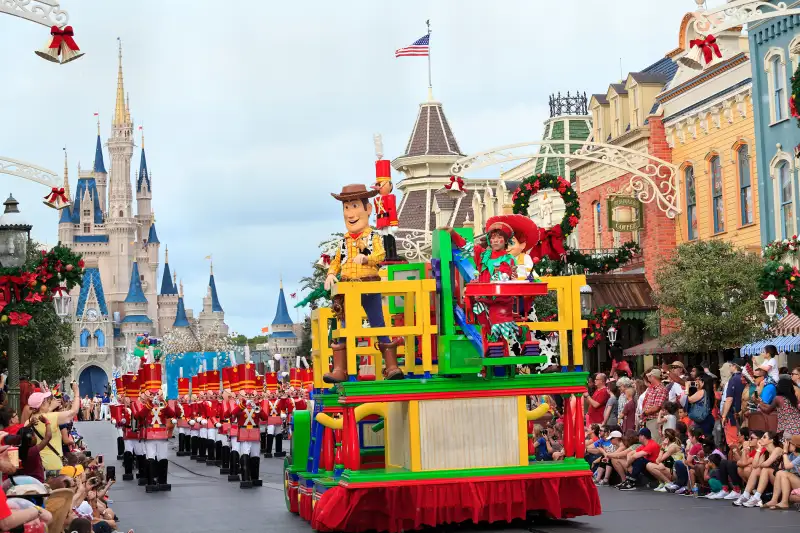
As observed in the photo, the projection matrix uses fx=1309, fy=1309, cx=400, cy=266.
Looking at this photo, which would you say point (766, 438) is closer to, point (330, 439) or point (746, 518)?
point (746, 518)

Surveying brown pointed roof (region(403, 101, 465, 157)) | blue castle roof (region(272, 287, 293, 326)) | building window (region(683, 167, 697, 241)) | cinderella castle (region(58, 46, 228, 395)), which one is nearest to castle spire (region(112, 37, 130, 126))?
cinderella castle (region(58, 46, 228, 395))

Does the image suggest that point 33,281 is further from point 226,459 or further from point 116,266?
point 116,266

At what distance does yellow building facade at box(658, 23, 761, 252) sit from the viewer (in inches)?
1240

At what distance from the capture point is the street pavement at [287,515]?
41.0 ft

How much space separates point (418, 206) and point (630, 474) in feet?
157

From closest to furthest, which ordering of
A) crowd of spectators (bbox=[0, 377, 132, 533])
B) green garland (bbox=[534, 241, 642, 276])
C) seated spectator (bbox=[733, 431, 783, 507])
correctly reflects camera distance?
1. crowd of spectators (bbox=[0, 377, 132, 533])
2. seated spectator (bbox=[733, 431, 783, 507])
3. green garland (bbox=[534, 241, 642, 276])

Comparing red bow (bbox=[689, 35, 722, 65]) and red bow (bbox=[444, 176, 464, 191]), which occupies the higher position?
red bow (bbox=[444, 176, 464, 191])

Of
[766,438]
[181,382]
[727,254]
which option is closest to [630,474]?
[766,438]

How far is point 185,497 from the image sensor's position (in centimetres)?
1911

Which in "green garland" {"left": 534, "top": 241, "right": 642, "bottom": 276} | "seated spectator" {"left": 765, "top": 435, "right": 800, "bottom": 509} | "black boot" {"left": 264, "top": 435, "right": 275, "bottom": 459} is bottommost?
"black boot" {"left": 264, "top": 435, "right": 275, "bottom": 459}

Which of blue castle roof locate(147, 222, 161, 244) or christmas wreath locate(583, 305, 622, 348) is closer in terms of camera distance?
christmas wreath locate(583, 305, 622, 348)

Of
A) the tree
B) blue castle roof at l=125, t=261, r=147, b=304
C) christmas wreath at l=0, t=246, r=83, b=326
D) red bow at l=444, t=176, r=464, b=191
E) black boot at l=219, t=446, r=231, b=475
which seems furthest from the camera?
blue castle roof at l=125, t=261, r=147, b=304

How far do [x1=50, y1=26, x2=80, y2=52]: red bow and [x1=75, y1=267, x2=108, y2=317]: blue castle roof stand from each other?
157220mm

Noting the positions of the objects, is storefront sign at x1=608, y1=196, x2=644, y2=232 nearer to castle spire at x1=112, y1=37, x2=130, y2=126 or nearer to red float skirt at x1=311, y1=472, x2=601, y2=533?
red float skirt at x1=311, y1=472, x2=601, y2=533
